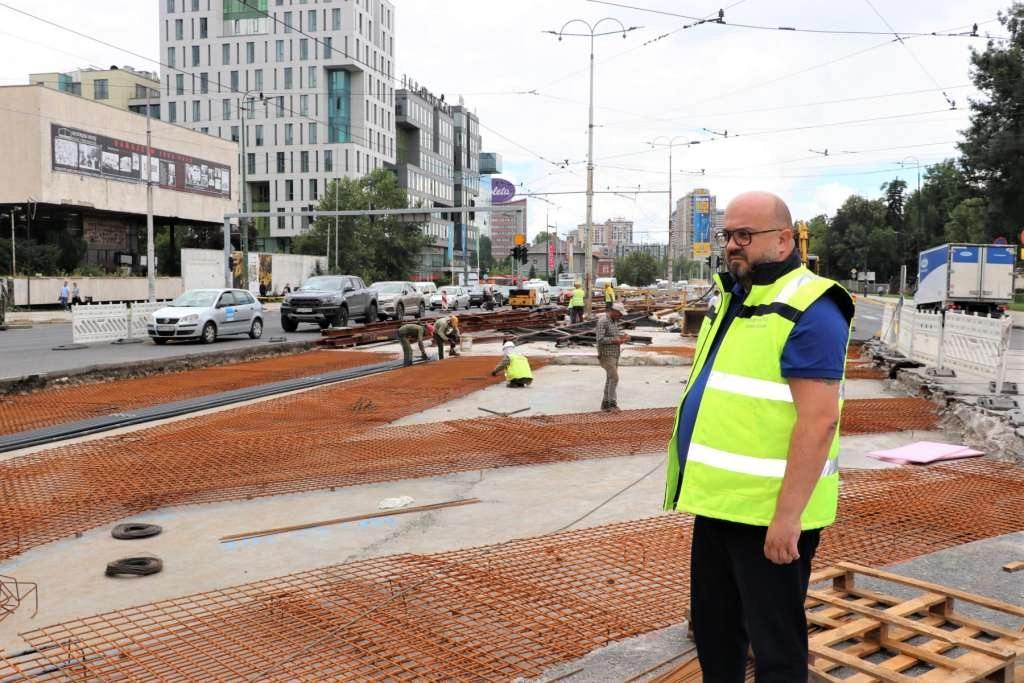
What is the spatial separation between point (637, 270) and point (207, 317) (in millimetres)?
99434

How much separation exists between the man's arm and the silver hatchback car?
74.3 feet

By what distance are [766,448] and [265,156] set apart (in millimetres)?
97457

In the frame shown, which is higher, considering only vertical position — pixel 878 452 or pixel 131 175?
pixel 131 175

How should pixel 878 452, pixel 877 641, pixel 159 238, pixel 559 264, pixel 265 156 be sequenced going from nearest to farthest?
pixel 877 641 → pixel 878 452 → pixel 159 238 → pixel 265 156 → pixel 559 264

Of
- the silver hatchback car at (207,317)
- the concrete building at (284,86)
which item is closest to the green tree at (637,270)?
the concrete building at (284,86)

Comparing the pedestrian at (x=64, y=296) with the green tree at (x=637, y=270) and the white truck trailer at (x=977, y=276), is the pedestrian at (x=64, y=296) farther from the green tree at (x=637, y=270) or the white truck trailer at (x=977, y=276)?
the green tree at (x=637, y=270)

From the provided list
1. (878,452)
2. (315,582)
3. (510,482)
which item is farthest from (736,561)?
(878,452)

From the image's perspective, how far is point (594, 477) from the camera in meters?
8.15

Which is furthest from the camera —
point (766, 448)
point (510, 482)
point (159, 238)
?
point (159, 238)

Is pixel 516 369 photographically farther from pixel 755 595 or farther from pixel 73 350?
pixel 73 350

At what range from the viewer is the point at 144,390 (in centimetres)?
1431

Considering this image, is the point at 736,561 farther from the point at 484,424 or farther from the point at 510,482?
the point at 484,424

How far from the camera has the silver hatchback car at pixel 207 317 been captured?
2298 cm

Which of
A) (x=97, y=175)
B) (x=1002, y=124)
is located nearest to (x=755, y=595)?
(x=1002, y=124)
